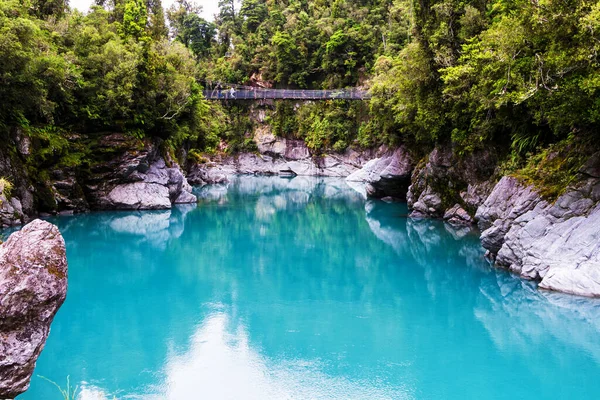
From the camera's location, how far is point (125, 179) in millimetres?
21312

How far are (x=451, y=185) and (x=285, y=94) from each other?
27665mm

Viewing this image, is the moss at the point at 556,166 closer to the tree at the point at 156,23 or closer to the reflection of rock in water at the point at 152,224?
the reflection of rock in water at the point at 152,224

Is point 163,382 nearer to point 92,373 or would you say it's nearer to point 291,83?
point 92,373

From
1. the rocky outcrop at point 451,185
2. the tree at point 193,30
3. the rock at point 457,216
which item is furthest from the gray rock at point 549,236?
the tree at point 193,30

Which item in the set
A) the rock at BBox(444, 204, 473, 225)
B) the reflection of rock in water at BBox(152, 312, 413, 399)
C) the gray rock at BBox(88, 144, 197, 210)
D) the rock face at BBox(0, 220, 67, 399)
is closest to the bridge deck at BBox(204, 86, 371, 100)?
the gray rock at BBox(88, 144, 197, 210)

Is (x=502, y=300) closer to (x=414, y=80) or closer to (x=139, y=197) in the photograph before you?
(x=414, y=80)

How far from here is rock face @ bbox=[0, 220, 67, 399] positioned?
398 centimetres

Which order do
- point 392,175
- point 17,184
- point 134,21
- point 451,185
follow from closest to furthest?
point 17,184
point 451,185
point 392,175
point 134,21

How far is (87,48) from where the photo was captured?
66.3 feet

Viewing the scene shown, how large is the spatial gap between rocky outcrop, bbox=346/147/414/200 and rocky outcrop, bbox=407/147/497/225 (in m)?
2.14

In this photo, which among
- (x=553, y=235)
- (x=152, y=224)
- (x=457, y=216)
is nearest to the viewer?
(x=553, y=235)

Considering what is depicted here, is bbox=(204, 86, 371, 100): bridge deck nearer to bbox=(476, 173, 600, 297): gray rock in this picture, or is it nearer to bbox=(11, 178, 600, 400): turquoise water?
bbox=(11, 178, 600, 400): turquoise water

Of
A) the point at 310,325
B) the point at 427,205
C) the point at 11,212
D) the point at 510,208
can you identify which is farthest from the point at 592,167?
the point at 11,212

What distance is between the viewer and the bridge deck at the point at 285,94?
1551 inches
